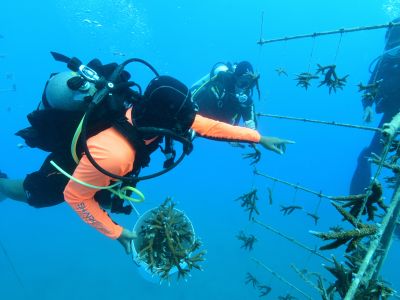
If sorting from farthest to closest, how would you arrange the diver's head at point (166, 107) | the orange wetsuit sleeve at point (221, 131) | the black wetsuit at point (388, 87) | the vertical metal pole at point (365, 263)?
the black wetsuit at point (388, 87)
the orange wetsuit sleeve at point (221, 131)
the diver's head at point (166, 107)
the vertical metal pole at point (365, 263)

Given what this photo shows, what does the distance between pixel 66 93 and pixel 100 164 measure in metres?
0.90

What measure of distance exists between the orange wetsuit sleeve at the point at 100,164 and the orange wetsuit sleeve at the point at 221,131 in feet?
3.85

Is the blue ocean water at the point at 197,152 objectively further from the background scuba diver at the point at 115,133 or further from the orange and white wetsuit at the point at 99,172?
the orange and white wetsuit at the point at 99,172

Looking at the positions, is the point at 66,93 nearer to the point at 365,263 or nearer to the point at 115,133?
the point at 115,133

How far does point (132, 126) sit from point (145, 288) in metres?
13.3

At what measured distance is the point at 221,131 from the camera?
13.9ft

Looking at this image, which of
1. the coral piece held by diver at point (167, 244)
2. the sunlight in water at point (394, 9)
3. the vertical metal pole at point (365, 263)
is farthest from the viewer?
the sunlight in water at point (394, 9)

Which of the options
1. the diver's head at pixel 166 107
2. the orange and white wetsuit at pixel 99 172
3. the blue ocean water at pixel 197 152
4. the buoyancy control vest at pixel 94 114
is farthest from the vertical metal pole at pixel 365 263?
the blue ocean water at pixel 197 152

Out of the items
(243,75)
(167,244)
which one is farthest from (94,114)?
(243,75)

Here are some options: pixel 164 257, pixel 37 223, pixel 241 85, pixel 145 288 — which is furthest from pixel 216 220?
pixel 164 257

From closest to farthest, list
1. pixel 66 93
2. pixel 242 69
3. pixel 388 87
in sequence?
pixel 66 93 → pixel 388 87 → pixel 242 69

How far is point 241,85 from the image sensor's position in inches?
247

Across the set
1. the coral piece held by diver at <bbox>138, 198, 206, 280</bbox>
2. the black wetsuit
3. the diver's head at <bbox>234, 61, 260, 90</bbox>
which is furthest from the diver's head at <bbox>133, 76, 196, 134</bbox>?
the black wetsuit

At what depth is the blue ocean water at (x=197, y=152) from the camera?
1559 centimetres
